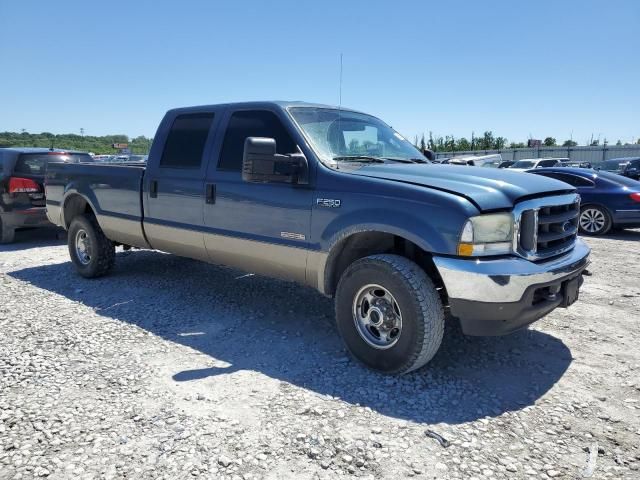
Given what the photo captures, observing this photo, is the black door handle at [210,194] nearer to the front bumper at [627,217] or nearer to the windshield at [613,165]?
the front bumper at [627,217]

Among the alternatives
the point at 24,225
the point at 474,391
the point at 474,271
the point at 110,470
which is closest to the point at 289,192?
the point at 474,271

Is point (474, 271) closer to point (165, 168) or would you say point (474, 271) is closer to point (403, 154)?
point (403, 154)

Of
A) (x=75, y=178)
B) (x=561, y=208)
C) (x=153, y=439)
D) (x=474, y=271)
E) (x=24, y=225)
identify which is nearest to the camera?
(x=153, y=439)

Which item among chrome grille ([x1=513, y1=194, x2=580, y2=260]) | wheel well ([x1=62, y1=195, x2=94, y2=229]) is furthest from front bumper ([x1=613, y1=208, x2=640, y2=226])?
wheel well ([x1=62, y1=195, x2=94, y2=229])

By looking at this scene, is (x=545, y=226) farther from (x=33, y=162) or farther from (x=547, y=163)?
(x=547, y=163)

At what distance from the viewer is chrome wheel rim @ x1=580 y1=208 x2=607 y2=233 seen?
33.0 feet

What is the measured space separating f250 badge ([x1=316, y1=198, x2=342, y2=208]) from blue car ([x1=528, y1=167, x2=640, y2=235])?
7601mm

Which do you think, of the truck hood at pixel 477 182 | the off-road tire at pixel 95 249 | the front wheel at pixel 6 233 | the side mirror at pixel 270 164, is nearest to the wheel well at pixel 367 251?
the truck hood at pixel 477 182

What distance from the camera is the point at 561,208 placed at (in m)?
3.66

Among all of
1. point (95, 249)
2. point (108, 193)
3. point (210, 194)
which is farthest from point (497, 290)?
point (95, 249)

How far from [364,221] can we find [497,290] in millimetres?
Answer: 1011

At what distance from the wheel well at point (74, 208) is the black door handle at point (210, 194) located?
2.60m

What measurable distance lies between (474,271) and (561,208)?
3.71ft

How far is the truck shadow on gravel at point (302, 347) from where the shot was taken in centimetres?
325
